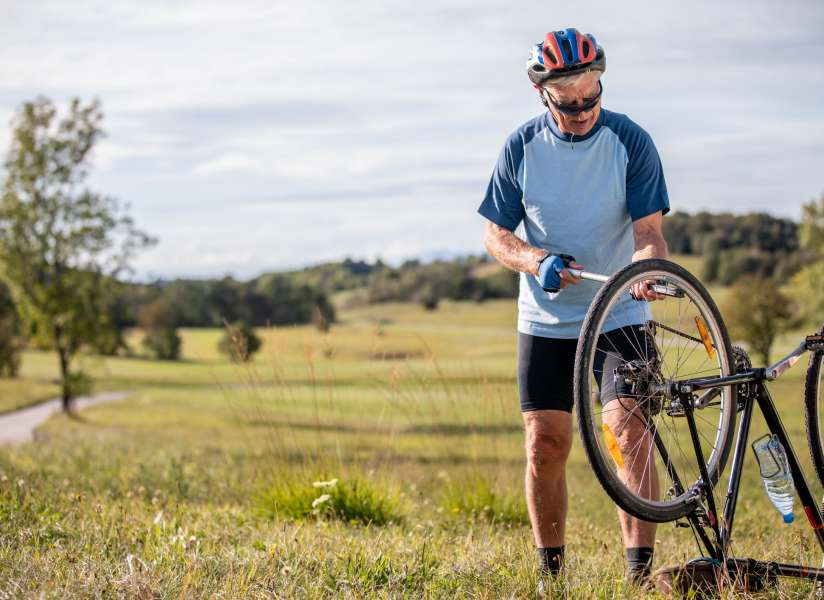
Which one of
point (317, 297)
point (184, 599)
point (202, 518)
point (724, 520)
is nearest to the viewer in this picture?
point (184, 599)

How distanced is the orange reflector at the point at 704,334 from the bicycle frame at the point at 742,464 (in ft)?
0.59

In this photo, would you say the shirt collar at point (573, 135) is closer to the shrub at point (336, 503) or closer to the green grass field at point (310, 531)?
the green grass field at point (310, 531)

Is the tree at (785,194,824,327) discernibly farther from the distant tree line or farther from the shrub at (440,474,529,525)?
the shrub at (440,474,529,525)

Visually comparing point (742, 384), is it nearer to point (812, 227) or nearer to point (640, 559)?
point (640, 559)

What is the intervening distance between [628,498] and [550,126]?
1.85 m

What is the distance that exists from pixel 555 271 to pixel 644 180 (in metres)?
0.82

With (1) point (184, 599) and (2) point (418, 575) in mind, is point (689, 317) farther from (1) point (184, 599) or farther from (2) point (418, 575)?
(1) point (184, 599)

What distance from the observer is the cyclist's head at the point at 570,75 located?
4.14 metres

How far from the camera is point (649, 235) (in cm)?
430

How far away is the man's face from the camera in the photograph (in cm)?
421

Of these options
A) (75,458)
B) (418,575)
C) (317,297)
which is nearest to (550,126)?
(418,575)

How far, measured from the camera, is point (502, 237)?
4.45 m

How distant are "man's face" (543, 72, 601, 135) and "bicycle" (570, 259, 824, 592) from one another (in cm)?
84

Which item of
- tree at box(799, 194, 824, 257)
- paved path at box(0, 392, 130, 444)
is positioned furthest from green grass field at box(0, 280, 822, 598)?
tree at box(799, 194, 824, 257)
